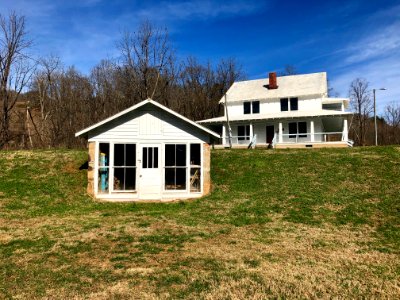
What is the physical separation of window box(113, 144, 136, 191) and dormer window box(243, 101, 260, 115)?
69.2 feet

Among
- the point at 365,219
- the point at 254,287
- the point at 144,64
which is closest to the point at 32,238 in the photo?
the point at 254,287

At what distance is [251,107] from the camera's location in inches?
1411

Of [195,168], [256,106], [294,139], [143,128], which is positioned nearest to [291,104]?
[256,106]

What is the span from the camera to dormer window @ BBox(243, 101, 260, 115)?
117ft

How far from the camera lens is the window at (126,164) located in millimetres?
17297

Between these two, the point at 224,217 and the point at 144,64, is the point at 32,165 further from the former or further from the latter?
the point at 144,64

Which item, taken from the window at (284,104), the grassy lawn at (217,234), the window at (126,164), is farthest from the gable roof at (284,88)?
the window at (126,164)

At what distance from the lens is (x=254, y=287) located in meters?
6.79

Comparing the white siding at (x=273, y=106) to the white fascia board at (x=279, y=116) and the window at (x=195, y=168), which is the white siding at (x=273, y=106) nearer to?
the white fascia board at (x=279, y=116)

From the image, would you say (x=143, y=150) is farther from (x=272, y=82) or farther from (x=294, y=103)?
(x=272, y=82)

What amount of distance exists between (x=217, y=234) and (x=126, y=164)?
8.25 metres

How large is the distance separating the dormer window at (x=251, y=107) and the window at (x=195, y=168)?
18.5 metres

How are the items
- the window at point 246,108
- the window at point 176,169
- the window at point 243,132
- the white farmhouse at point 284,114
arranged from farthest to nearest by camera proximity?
1. the window at point 246,108
2. the window at point 243,132
3. the white farmhouse at point 284,114
4. the window at point 176,169

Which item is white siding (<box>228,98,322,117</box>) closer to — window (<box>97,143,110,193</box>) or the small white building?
the small white building
